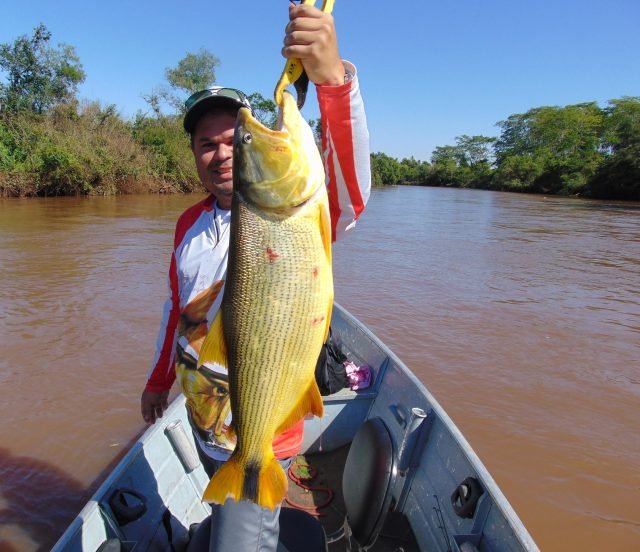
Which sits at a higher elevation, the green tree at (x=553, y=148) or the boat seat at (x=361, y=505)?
the green tree at (x=553, y=148)

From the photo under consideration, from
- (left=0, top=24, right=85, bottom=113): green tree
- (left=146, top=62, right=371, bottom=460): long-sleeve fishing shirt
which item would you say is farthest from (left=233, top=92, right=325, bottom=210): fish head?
(left=0, top=24, right=85, bottom=113): green tree

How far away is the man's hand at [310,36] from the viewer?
1.52 m

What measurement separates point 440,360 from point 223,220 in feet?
19.3

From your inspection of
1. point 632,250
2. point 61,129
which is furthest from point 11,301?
point 61,129

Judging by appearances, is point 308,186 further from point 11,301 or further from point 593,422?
point 11,301

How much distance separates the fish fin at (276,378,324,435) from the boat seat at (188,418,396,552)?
87cm

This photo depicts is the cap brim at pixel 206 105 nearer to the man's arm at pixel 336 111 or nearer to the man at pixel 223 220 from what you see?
the man at pixel 223 220

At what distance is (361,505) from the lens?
101 inches

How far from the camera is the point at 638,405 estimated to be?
6.23m

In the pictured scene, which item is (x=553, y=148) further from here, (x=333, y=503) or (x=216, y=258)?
(x=216, y=258)

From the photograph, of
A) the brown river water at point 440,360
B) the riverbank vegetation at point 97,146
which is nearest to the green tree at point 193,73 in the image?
the riverbank vegetation at point 97,146

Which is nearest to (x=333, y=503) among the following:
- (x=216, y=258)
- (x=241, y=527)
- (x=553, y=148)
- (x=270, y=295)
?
(x=241, y=527)

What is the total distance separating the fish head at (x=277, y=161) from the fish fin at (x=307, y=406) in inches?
27.0

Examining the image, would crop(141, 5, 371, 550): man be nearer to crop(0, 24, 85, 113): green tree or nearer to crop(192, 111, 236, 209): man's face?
crop(192, 111, 236, 209): man's face
